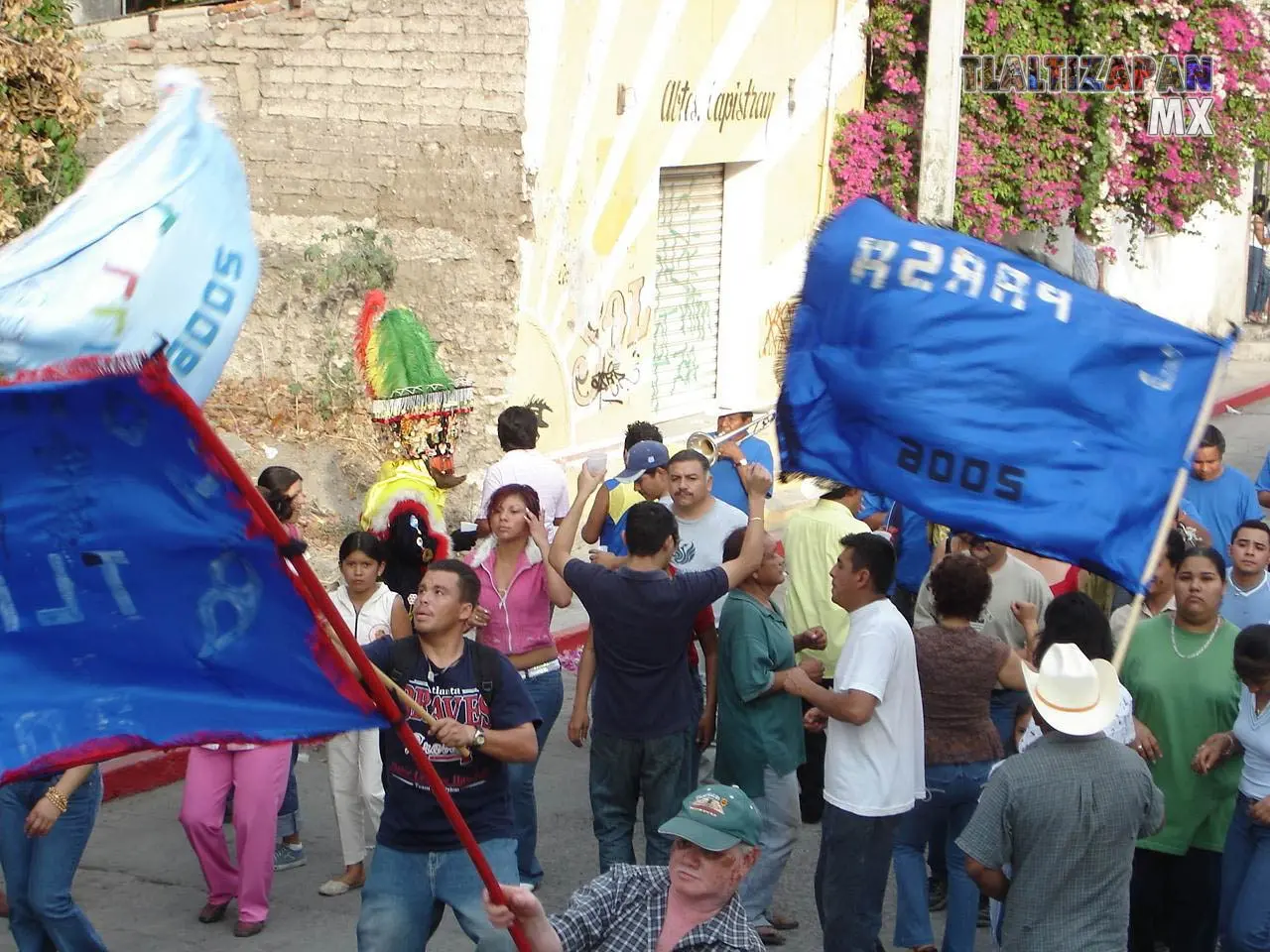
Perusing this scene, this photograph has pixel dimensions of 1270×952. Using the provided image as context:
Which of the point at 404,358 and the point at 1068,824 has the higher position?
the point at 1068,824

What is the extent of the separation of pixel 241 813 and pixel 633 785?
1562 millimetres

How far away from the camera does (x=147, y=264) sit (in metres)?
5.18

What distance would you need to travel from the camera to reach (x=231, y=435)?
1391cm

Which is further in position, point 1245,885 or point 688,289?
point 688,289

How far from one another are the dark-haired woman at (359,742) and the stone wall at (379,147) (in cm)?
565

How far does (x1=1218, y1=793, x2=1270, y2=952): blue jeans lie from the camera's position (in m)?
6.04

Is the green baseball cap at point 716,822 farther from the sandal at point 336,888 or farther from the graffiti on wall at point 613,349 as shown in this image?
the graffiti on wall at point 613,349

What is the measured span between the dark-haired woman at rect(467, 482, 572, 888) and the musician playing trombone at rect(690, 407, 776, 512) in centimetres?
135

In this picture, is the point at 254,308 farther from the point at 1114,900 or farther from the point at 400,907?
the point at 1114,900

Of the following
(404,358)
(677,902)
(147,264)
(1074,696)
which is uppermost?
(147,264)

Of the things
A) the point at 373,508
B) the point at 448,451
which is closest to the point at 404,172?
the point at 448,451

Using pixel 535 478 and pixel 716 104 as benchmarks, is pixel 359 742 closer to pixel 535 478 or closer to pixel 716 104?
pixel 535 478

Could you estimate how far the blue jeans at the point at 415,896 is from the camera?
5582 millimetres

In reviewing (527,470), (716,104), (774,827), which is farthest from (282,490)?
(716,104)
